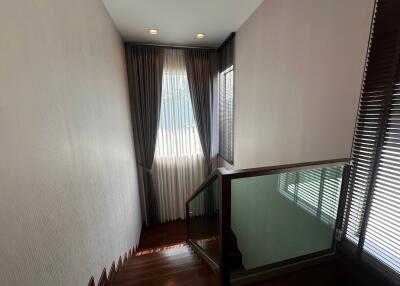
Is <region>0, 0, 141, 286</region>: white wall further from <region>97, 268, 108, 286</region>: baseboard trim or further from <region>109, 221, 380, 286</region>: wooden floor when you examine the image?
<region>109, 221, 380, 286</region>: wooden floor

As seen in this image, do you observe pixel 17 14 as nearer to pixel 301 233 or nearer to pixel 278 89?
pixel 278 89

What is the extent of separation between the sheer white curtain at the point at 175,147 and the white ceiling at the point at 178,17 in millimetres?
634

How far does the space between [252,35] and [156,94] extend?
6.38ft

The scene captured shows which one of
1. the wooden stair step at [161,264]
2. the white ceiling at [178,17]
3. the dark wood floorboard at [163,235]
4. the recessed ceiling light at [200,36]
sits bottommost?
the dark wood floorboard at [163,235]

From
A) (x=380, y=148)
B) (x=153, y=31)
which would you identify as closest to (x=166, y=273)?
(x=380, y=148)

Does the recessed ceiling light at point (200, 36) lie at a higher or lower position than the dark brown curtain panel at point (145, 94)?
higher

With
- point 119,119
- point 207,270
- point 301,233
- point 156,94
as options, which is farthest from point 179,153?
point 301,233

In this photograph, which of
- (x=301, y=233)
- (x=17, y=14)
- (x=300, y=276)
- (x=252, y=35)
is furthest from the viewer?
(x=252, y=35)

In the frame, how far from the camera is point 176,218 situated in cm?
420

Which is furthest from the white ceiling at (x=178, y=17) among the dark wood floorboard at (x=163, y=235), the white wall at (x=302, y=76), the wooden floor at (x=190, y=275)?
the dark wood floorboard at (x=163, y=235)

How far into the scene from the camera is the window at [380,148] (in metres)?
1.01

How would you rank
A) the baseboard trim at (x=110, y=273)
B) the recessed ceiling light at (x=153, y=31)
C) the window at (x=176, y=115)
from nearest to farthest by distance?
→ the baseboard trim at (x=110, y=273), the recessed ceiling light at (x=153, y=31), the window at (x=176, y=115)

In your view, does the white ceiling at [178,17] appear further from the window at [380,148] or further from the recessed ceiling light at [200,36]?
the window at [380,148]

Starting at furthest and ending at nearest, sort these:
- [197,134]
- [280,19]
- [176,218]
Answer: [176,218]
[197,134]
[280,19]
